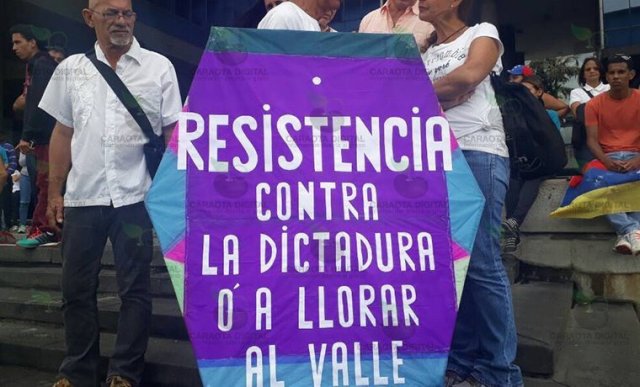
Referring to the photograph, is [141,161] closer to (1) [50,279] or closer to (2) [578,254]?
(1) [50,279]

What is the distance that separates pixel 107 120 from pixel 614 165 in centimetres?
366

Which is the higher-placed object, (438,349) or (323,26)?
(323,26)

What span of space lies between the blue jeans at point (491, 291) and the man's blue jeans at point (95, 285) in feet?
4.95

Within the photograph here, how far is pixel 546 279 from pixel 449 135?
273 cm

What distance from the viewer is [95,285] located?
277 centimetres

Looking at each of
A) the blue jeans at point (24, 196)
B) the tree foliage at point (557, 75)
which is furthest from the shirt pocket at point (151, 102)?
the tree foliage at point (557, 75)

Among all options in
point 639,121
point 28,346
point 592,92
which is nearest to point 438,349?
point 28,346

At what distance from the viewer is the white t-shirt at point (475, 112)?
2.46 meters

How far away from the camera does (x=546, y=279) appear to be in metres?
4.59

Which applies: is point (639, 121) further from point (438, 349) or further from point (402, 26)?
point (438, 349)

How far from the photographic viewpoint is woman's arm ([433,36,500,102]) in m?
2.36

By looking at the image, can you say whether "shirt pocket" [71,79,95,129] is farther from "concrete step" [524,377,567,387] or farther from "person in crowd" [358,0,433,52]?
"concrete step" [524,377,567,387]

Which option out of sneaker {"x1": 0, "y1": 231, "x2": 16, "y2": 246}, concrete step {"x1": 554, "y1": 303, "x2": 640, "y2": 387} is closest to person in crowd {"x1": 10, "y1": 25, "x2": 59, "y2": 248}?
sneaker {"x1": 0, "y1": 231, "x2": 16, "y2": 246}

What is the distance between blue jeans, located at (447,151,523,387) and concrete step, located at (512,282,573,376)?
533 millimetres
